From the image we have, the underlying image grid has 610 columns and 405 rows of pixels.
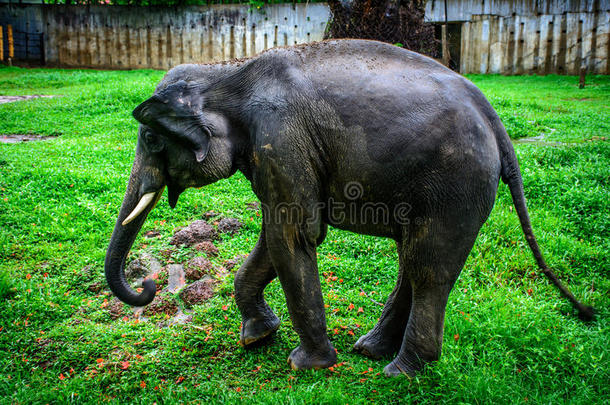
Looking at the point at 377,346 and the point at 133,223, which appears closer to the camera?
the point at 133,223

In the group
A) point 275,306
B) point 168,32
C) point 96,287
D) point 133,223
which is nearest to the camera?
point 133,223

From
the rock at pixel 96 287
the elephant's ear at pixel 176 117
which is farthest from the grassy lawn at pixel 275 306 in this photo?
the elephant's ear at pixel 176 117

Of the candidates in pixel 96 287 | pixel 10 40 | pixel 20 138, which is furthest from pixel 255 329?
pixel 10 40

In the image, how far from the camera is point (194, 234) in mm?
5703

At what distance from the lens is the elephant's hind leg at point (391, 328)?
3717 mm

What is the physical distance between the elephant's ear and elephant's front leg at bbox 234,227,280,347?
966 mm

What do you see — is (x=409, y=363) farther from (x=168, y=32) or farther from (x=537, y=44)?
(x=168, y=32)

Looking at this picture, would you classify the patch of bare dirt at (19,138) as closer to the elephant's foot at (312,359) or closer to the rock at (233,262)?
the rock at (233,262)

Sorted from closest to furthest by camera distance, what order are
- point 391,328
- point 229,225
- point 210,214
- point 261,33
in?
1. point 391,328
2. point 229,225
3. point 210,214
4. point 261,33

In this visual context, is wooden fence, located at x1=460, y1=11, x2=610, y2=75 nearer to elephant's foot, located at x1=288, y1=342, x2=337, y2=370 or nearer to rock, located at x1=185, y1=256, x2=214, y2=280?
rock, located at x1=185, y1=256, x2=214, y2=280

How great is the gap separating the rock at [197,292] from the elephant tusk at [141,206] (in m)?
1.41

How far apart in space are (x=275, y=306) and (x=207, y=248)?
129cm

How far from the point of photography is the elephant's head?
324 centimetres

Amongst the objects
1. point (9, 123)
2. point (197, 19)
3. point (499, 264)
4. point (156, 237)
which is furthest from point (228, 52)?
point (499, 264)
